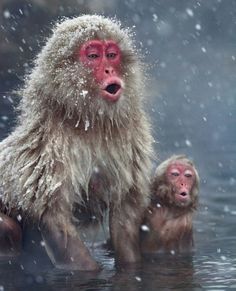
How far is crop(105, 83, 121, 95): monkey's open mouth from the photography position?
4215 mm

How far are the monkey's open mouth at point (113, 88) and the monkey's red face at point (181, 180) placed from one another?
869 millimetres

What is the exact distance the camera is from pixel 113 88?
4258mm

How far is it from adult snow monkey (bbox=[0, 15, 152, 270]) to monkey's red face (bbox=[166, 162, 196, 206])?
0.49 meters

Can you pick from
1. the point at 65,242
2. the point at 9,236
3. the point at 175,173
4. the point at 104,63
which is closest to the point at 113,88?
the point at 104,63

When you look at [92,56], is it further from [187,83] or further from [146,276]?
[187,83]

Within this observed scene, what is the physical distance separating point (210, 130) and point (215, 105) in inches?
133

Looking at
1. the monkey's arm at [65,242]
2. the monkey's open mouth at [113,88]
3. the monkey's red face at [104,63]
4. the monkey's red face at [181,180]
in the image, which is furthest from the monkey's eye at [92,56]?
the monkey's red face at [181,180]

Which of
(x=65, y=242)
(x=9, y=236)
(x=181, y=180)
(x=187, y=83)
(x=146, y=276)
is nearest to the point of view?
(x=146, y=276)

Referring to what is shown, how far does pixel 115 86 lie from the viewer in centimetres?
425

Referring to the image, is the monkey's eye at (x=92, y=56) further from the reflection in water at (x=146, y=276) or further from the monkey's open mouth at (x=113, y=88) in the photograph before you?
the reflection in water at (x=146, y=276)

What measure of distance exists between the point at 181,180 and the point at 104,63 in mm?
1012

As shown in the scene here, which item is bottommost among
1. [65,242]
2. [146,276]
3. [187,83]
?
[146,276]

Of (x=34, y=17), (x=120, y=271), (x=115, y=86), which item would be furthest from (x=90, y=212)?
(x=34, y=17)

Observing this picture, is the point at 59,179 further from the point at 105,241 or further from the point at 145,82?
the point at 105,241
